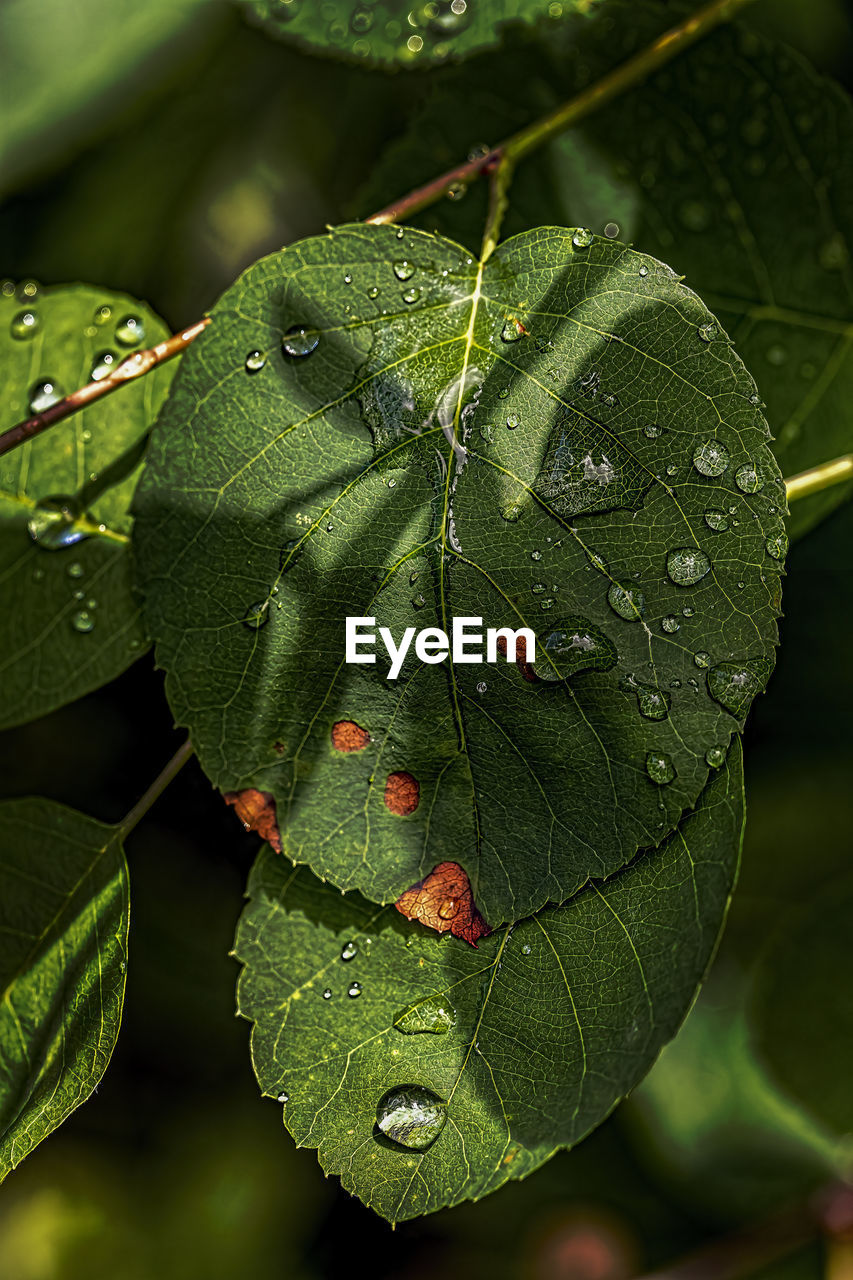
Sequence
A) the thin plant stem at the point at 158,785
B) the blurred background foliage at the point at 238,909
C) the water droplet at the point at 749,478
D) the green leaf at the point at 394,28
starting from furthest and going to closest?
the blurred background foliage at the point at 238,909 → the green leaf at the point at 394,28 → the thin plant stem at the point at 158,785 → the water droplet at the point at 749,478

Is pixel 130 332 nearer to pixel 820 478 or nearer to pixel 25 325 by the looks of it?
pixel 25 325

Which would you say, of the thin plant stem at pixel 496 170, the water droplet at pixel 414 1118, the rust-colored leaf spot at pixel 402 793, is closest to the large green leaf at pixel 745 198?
the thin plant stem at pixel 496 170

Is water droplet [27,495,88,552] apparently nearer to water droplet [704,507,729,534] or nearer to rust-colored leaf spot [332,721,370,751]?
rust-colored leaf spot [332,721,370,751]

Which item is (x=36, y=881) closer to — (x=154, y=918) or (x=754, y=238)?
(x=154, y=918)

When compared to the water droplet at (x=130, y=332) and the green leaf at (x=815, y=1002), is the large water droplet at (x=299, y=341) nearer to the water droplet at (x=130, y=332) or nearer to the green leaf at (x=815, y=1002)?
the water droplet at (x=130, y=332)

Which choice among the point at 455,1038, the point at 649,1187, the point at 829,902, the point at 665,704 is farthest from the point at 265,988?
the point at 649,1187

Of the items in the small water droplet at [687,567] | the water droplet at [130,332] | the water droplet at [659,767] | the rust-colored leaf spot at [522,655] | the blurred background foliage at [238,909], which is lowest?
the blurred background foliage at [238,909]

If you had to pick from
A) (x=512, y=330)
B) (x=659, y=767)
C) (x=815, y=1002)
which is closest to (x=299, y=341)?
(x=512, y=330)
